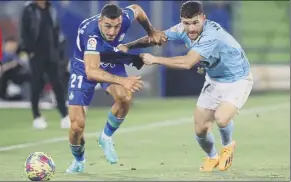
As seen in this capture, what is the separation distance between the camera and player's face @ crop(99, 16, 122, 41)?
35.9 ft

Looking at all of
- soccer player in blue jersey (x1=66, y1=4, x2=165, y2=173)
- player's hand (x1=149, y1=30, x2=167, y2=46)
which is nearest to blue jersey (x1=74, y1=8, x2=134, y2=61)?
soccer player in blue jersey (x1=66, y1=4, x2=165, y2=173)

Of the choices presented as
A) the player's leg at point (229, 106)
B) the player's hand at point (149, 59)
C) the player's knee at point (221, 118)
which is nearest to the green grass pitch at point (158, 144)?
the player's leg at point (229, 106)

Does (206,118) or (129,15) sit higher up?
(129,15)

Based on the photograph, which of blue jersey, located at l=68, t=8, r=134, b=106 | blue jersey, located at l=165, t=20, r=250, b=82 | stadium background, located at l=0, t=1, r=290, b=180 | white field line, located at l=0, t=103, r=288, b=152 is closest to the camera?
blue jersey, located at l=165, t=20, r=250, b=82

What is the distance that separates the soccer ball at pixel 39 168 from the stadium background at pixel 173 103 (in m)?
0.27

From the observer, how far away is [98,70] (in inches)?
429

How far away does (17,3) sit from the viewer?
23.8 m

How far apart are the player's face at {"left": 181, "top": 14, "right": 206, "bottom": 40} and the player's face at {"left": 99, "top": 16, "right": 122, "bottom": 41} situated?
68 centimetres

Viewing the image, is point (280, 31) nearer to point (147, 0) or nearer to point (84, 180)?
point (147, 0)

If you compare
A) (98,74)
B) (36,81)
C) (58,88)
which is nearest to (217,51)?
(98,74)

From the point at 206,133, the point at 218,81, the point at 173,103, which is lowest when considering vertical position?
the point at 173,103

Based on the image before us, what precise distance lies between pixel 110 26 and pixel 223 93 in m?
1.59

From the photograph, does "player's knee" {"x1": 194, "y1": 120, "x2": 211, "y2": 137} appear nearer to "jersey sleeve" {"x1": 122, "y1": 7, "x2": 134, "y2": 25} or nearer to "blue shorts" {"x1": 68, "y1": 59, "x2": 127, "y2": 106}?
"blue shorts" {"x1": 68, "y1": 59, "x2": 127, "y2": 106}

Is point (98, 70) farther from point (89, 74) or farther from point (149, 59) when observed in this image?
point (149, 59)
